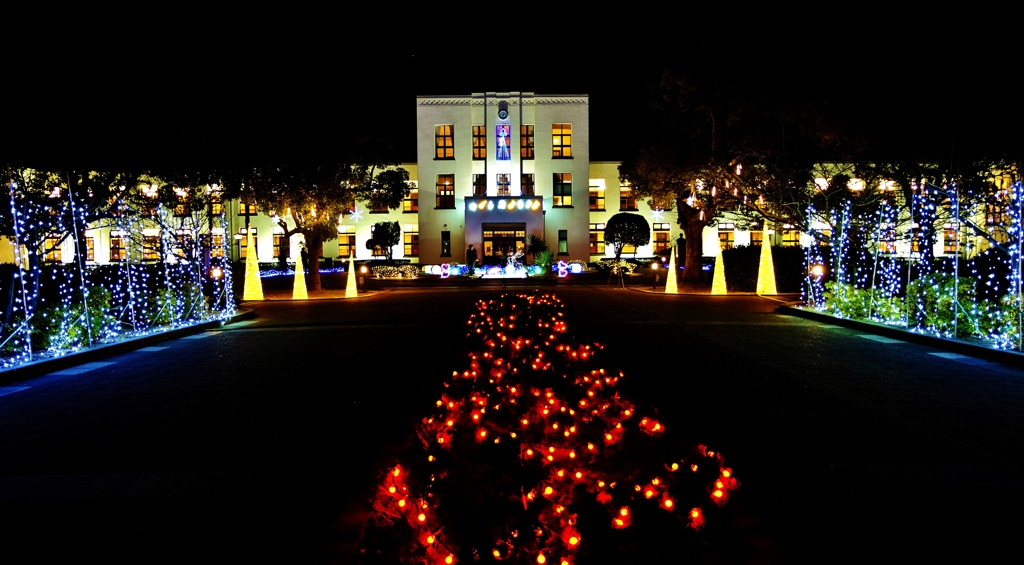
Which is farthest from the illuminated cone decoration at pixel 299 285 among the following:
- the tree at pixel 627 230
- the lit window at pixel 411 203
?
the lit window at pixel 411 203

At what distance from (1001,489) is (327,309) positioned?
69.3 feet

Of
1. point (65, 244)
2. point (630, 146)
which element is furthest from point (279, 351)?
point (65, 244)

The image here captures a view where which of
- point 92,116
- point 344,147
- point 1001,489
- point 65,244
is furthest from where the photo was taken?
point 65,244

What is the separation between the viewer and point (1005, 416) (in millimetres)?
8172

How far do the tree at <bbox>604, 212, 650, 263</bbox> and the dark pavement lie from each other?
3417cm

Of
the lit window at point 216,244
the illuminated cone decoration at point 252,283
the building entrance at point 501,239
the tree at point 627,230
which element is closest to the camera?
the lit window at point 216,244

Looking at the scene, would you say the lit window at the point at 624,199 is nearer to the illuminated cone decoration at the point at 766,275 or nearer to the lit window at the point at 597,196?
the lit window at the point at 597,196

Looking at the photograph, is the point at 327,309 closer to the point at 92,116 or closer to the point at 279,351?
the point at 92,116

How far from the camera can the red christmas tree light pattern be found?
3.18m

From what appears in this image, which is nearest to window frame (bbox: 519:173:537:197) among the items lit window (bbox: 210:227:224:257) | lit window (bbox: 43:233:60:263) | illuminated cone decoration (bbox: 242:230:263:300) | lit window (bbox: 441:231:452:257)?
lit window (bbox: 441:231:452:257)

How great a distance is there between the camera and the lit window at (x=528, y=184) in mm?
53125

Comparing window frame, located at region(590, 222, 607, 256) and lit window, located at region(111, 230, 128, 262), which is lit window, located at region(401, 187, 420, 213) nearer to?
window frame, located at region(590, 222, 607, 256)

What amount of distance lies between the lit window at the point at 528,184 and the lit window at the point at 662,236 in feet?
31.0

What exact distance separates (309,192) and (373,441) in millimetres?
25789
